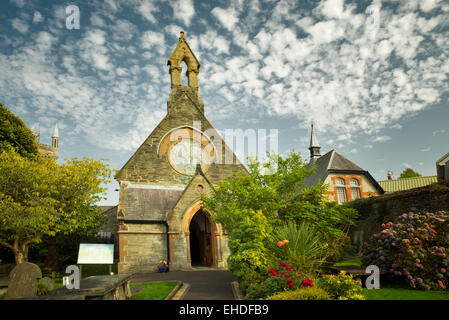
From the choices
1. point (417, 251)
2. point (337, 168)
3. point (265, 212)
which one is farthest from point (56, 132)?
point (417, 251)

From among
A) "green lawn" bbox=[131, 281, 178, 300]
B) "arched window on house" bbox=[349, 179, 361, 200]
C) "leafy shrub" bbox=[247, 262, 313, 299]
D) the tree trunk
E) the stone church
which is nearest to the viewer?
"leafy shrub" bbox=[247, 262, 313, 299]

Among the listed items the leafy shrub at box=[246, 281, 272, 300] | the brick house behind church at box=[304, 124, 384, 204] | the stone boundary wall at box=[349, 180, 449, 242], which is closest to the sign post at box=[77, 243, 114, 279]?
the leafy shrub at box=[246, 281, 272, 300]

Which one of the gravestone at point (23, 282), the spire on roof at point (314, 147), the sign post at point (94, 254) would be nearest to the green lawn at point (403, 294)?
the gravestone at point (23, 282)

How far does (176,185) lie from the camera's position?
2253 centimetres

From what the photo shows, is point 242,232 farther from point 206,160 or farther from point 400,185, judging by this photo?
point 400,185

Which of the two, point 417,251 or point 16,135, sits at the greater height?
point 16,135

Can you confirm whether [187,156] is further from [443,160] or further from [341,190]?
[443,160]

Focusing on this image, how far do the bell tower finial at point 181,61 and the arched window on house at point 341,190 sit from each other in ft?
60.9

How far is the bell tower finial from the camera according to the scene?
91.0 feet

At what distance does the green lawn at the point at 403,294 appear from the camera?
7.47 m

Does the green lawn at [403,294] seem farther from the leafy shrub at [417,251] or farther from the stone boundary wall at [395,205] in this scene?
the stone boundary wall at [395,205]

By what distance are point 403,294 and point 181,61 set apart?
26260mm

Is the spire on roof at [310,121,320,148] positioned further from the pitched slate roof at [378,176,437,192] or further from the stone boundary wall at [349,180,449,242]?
the stone boundary wall at [349,180,449,242]
